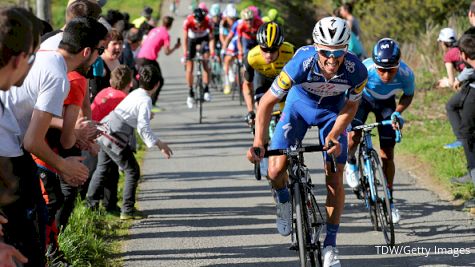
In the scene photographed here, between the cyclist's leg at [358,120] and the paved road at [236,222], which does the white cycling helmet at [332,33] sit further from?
the cyclist's leg at [358,120]

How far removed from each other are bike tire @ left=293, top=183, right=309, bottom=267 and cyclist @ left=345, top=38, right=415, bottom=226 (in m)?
2.04

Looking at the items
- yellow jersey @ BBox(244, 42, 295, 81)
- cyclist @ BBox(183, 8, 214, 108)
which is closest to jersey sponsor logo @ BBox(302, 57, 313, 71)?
yellow jersey @ BBox(244, 42, 295, 81)

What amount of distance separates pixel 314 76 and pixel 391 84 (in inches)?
75.4

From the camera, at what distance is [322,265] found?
6.53 meters

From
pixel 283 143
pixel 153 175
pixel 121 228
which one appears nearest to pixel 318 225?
pixel 283 143

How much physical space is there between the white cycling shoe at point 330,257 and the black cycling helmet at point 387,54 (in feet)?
7.19

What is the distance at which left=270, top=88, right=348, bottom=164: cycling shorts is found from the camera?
7.19 m

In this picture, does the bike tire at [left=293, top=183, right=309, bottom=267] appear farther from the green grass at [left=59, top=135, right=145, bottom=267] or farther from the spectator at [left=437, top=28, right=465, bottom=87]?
the spectator at [left=437, top=28, right=465, bottom=87]

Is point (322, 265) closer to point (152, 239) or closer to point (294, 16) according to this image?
point (152, 239)

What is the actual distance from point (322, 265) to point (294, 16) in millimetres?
30327

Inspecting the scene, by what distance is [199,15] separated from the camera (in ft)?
60.0

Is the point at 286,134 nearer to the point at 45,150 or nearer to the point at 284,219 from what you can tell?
the point at 284,219

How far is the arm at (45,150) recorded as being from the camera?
4.96 meters

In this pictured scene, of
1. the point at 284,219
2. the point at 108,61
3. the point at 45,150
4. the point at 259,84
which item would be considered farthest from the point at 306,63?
the point at 108,61
